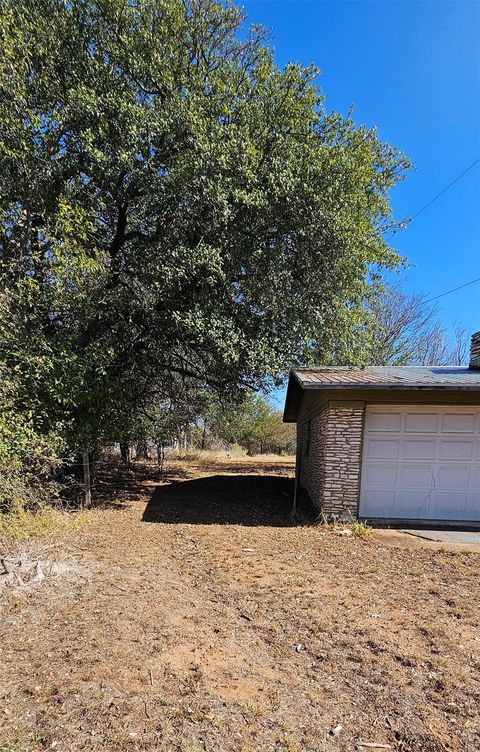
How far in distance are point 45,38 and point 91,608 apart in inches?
366

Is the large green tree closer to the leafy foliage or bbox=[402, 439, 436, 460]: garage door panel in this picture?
the leafy foliage

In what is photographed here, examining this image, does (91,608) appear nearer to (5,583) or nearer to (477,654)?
(5,583)

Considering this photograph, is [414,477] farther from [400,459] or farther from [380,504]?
[380,504]

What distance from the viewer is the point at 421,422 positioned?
7.73 metres

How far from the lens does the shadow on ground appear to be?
8.31 meters

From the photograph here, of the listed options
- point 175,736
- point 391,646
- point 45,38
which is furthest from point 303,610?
point 45,38

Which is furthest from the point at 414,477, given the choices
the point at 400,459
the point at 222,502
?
the point at 222,502

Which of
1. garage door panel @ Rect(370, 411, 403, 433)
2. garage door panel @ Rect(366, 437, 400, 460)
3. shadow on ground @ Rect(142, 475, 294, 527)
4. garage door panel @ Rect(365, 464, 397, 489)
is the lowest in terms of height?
shadow on ground @ Rect(142, 475, 294, 527)

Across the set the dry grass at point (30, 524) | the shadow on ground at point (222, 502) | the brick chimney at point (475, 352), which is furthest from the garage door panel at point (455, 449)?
the dry grass at point (30, 524)

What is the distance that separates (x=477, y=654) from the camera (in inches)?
126

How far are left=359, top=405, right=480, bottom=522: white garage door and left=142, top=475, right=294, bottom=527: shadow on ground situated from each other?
6.81 feet

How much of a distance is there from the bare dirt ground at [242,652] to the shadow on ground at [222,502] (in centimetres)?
240

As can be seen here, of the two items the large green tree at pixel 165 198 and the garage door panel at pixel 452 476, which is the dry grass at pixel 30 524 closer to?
the large green tree at pixel 165 198

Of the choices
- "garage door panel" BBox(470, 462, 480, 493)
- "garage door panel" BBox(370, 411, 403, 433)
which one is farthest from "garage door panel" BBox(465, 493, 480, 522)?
"garage door panel" BBox(370, 411, 403, 433)
